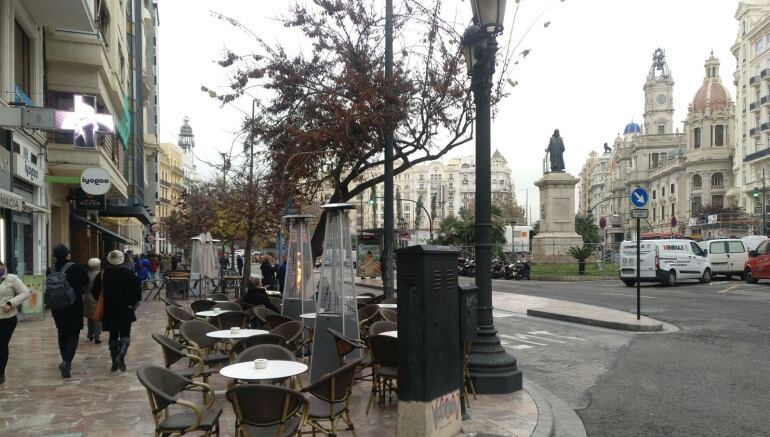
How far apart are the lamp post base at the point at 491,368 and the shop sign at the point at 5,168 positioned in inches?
428

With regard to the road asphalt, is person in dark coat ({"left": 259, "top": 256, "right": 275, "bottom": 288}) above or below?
above

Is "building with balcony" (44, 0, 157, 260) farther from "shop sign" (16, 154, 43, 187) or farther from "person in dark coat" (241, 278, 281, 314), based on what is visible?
"person in dark coat" (241, 278, 281, 314)

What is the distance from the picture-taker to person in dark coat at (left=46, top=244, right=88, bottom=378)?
27.6ft

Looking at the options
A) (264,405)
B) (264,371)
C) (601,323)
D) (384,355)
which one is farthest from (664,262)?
(264,405)

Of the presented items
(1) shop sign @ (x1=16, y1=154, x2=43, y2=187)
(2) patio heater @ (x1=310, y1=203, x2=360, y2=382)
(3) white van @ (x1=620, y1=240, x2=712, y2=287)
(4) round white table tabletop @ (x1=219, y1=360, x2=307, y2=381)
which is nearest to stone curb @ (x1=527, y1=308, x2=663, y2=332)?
(2) patio heater @ (x1=310, y1=203, x2=360, y2=382)

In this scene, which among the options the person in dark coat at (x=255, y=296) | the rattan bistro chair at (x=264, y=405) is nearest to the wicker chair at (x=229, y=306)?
the person in dark coat at (x=255, y=296)

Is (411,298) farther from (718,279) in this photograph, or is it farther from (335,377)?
(718,279)

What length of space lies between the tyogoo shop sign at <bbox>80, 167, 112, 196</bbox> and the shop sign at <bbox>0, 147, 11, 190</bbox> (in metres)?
2.91

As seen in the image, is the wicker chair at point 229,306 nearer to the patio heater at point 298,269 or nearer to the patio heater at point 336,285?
the patio heater at point 298,269

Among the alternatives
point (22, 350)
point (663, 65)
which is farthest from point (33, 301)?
point (663, 65)

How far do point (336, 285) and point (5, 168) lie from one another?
9.62m

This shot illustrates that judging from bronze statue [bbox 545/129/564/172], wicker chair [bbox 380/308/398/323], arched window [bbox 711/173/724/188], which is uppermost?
arched window [bbox 711/173/724/188]

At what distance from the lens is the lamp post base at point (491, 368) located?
24.0ft

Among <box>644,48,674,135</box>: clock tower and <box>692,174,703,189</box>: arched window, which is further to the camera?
<box>644,48,674,135</box>: clock tower
